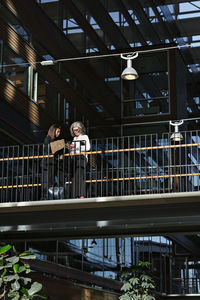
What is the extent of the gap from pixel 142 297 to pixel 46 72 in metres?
10.3

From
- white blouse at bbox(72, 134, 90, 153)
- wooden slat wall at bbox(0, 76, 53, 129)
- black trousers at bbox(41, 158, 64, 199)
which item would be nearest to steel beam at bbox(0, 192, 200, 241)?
black trousers at bbox(41, 158, 64, 199)

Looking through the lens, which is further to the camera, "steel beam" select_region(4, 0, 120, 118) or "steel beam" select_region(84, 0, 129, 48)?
"steel beam" select_region(84, 0, 129, 48)

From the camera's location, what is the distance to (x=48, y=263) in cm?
2777

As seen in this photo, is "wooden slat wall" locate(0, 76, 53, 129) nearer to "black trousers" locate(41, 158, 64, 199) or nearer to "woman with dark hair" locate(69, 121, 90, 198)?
"black trousers" locate(41, 158, 64, 199)

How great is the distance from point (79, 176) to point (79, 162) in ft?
1.30

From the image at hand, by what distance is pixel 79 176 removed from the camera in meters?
18.0

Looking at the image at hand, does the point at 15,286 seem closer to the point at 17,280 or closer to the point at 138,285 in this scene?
the point at 17,280

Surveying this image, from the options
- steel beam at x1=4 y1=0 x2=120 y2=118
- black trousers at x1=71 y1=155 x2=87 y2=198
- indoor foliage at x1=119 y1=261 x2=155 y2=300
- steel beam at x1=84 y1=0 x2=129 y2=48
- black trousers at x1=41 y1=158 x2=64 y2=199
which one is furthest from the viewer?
steel beam at x1=84 y1=0 x2=129 y2=48

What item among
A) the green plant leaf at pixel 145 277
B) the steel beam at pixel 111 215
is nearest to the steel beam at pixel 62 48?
the green plant leaf at pixel 145 277

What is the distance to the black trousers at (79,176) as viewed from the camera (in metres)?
18.0

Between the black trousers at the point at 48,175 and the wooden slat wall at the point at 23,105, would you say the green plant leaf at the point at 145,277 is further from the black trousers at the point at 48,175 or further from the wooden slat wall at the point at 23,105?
the black trousers at the point at 48,175

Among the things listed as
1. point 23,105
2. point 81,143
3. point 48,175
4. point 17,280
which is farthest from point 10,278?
point 23,105

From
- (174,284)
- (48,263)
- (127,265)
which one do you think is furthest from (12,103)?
(174,284)

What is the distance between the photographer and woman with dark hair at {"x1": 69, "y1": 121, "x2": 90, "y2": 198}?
17.8m
